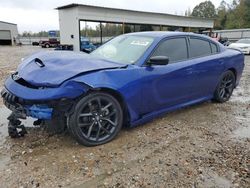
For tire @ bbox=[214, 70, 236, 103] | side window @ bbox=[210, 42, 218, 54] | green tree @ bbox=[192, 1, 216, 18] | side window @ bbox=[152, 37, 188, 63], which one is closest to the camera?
side window @ bbox=[152, 37, 188, 63]

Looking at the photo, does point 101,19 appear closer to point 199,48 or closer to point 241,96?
point 241,96

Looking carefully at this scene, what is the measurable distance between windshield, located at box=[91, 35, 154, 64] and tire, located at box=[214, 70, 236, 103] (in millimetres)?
2113

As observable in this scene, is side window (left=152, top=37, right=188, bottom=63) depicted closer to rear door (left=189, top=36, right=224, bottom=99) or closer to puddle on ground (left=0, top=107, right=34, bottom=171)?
rear door (left=189, top=36, right=224, bottom=99)

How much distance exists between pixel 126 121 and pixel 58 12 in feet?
61.0

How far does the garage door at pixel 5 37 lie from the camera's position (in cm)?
4566

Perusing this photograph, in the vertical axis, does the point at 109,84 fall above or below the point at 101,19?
below

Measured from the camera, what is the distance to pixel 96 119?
3.29 m

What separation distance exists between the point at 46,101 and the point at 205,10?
79.7m

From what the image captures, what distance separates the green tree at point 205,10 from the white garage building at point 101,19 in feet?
176

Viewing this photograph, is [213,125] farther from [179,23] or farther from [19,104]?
[179,23]

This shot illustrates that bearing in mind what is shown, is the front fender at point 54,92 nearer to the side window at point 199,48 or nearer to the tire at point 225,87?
the side window at point 199,48

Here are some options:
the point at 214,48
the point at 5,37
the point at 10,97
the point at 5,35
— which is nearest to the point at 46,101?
the point at 10,97

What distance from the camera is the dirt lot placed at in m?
2.59

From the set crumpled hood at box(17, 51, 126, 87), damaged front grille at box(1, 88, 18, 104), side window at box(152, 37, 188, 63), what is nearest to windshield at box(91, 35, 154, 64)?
side window at box(152, 37, 188, 63)
